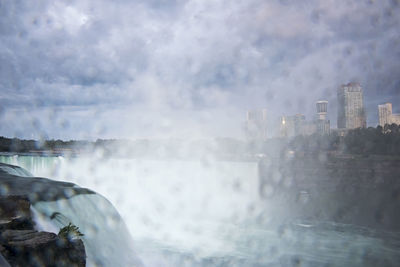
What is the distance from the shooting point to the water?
1162 cm

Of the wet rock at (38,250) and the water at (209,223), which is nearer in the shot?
the wet rock at (38,250)

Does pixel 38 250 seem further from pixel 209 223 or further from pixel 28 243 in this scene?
pixel 209 223

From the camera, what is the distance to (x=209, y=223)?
18203 millimetres

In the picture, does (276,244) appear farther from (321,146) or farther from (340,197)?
(321,146)

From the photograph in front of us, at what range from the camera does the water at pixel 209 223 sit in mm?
11625

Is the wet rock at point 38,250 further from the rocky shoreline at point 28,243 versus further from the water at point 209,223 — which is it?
the water at point 209,223

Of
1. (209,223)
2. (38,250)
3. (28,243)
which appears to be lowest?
(209,223)

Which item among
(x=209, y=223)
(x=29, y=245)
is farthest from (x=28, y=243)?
(x=209, y=223)

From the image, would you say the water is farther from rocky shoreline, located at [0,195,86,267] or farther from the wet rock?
the wet rock

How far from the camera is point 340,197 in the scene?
3231cm

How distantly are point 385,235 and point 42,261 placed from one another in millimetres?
18934

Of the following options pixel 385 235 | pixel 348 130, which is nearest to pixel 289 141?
pixel 348 130

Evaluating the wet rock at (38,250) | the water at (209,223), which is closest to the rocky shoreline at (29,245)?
the wet rock at (38,250)

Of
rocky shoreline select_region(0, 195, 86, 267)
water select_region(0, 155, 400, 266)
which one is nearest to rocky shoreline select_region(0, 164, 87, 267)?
rocky shoreline select_region(0, 195, 86, 267)
